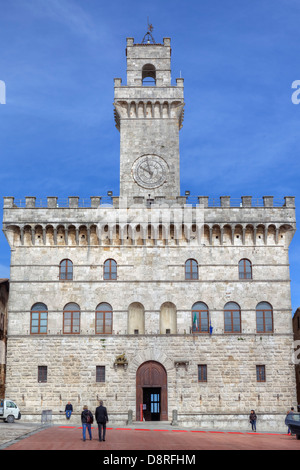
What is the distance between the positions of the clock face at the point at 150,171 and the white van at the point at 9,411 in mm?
18780

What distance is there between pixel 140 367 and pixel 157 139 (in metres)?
17.9

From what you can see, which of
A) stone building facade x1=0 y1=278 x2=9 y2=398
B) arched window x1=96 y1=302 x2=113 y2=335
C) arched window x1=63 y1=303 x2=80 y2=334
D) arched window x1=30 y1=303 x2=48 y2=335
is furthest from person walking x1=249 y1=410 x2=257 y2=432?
stone building facade x1=0 y1=278 x2=9 y2=398

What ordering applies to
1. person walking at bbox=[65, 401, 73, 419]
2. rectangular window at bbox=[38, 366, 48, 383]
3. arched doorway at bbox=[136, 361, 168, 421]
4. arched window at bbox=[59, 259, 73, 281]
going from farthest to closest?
arched window at bbox=[59, 259, 73, 281] → rectangular window at bbox=[38, 366, 48, 383] → arched doorway at bbox=[136, 361, 168, 421] → person walking at bbox=[65, 401, 73, 419]

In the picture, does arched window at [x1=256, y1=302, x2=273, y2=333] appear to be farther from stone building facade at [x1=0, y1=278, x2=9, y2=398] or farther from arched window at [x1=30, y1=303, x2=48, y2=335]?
stone building facade at [x1=0, y1=278, x2=9, y2=398]

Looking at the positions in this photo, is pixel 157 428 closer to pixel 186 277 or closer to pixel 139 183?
pixel 186 277

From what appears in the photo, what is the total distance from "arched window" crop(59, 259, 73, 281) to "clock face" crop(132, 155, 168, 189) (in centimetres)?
880

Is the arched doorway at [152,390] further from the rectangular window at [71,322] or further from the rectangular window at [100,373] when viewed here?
the rectangular window at [71,322]

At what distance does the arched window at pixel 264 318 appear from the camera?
40.5 metres

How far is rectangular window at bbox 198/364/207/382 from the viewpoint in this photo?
39438 millimetres

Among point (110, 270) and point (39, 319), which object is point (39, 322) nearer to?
point (39, 319)

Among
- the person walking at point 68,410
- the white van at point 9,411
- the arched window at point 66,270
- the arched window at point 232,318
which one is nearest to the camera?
the white van at point 9,411

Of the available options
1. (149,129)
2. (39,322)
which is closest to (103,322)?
(39,322)

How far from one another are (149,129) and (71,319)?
16.4 m

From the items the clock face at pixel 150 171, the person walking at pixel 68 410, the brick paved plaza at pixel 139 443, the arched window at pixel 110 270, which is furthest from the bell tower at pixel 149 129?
the brick paved plaza at pixel 139 443
